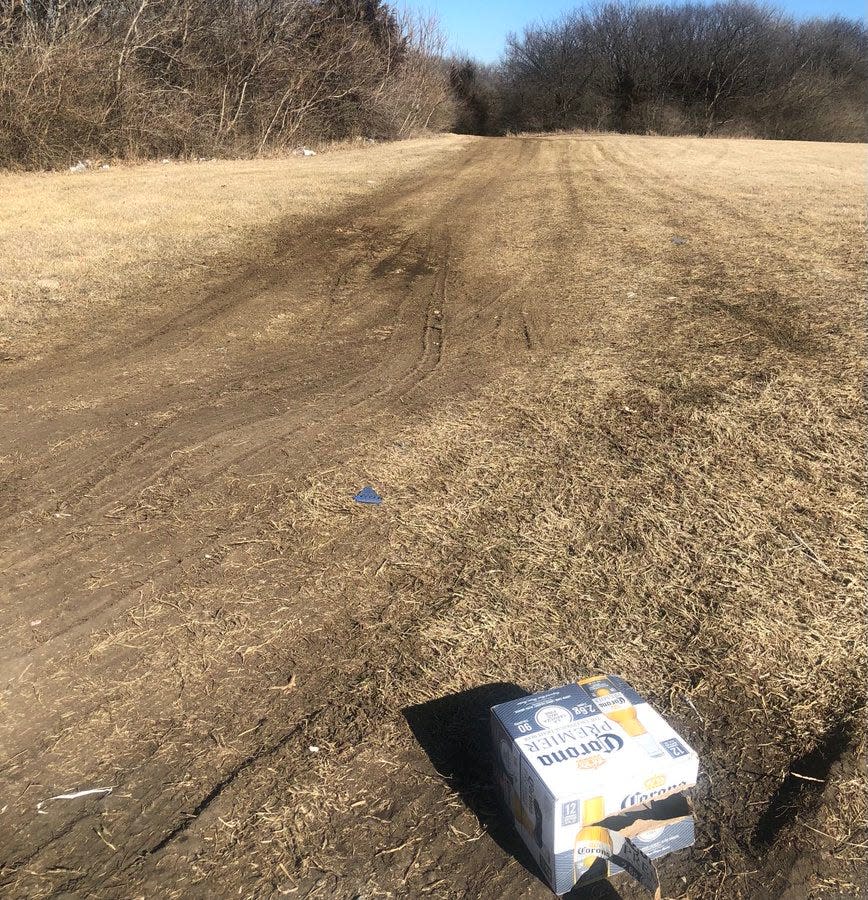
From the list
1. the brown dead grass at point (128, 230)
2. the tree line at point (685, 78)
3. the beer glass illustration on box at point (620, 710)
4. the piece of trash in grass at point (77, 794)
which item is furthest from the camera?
the tree line at point (685, 78)

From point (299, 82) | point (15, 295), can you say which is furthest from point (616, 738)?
point (299, 82)

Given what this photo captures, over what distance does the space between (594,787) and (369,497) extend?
2168 mm

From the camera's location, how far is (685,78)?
159 ft

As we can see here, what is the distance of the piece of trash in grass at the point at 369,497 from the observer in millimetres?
3883

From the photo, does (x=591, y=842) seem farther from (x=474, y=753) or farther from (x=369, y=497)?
(x=369, y=497)

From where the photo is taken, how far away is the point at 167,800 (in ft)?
7.61

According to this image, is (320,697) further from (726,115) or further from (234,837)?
(726,115)

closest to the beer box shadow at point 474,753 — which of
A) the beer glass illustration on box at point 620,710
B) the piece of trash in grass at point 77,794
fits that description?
the beer glass illustration on box at point 620,710

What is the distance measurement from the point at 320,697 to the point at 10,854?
1.03 meters

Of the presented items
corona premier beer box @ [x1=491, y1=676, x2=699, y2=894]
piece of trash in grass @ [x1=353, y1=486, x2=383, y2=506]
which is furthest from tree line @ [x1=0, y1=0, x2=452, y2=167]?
corona premier beer box @ [x1=491, y1=676, x2=699, y2=894]

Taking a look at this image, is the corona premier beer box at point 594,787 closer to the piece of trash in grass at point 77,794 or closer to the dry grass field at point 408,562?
the dry grass field at point 408,562

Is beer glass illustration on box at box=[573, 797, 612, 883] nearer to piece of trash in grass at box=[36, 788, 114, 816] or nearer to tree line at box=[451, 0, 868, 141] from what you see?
piece of trash in grass at box=[36, 788, 114, 816]

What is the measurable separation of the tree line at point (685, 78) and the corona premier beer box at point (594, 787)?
46608 millimetres

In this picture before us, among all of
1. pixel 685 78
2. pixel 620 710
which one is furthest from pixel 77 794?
pixel 685 78
